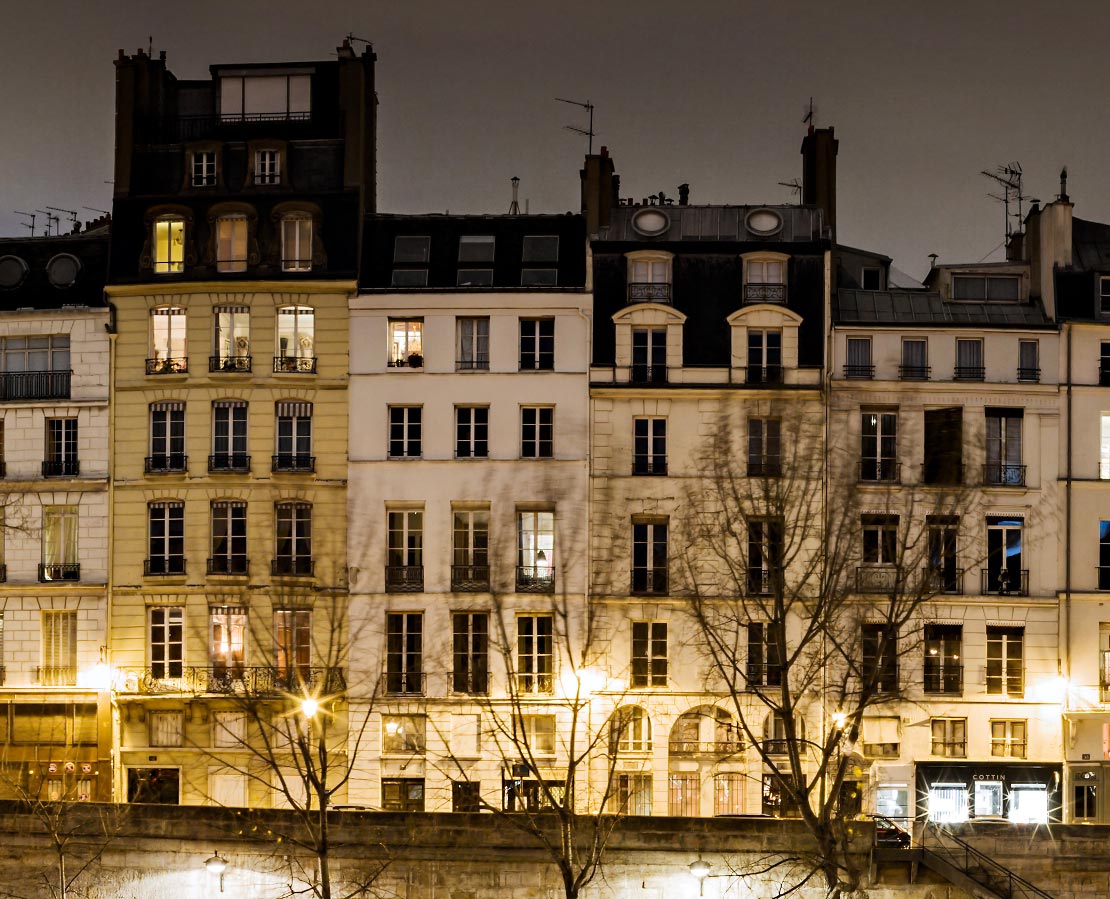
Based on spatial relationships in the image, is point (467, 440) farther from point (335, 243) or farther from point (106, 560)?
point (106, 560)

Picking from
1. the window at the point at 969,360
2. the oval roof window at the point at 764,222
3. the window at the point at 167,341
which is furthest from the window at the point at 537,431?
the window at the point at 969,360

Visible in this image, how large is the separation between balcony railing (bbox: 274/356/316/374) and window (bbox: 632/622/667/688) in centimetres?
1135

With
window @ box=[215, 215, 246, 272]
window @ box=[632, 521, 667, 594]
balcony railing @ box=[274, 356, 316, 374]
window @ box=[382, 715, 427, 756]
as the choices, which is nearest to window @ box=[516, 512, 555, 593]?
window @ box=[632, 521, 667, 594]

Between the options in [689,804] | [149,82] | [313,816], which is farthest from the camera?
[149,82]

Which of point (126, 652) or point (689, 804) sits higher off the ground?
point (126, 652)

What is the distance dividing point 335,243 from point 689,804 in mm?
18093

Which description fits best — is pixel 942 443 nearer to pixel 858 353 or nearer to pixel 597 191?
pixel 858 353

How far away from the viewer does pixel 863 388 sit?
4444 cm

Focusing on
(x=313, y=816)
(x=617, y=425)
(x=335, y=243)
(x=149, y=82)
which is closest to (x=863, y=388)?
(x=617, y=425)

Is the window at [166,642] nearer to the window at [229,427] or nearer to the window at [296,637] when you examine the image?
the window at [296,637]

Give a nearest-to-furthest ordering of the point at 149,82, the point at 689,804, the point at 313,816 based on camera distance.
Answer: the point at 313,816 → the point at 689,804 → the point at 149,82

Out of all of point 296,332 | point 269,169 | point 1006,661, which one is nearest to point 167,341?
point 296,332

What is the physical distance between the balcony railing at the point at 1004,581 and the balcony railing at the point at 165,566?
71.8ft

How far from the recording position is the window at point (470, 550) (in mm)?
44094
